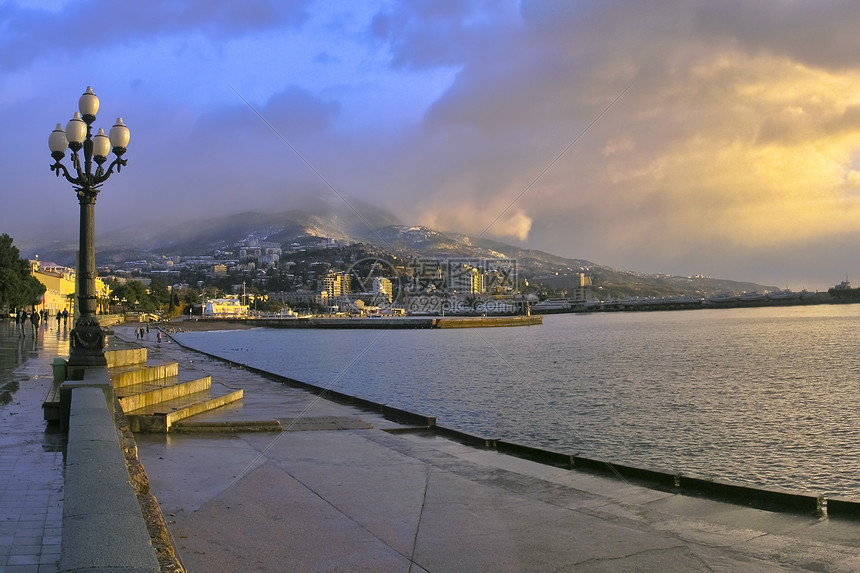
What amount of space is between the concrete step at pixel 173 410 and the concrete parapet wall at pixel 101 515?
596cm

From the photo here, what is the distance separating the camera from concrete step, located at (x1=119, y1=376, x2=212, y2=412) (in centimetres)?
1162

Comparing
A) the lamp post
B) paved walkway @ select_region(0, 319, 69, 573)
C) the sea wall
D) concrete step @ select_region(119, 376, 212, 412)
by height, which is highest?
the lamp post

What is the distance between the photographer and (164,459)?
29.6ft

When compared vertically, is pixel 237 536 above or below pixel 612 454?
above

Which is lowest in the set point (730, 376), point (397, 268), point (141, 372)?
point (730, 376)

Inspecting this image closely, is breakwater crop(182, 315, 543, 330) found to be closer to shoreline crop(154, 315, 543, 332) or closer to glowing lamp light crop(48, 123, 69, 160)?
shoreline crop(154, 315, 543, 332)

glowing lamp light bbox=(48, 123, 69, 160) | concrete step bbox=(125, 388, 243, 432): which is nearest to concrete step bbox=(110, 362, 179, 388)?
concrete step bbox=(125, 388, 243, 432)

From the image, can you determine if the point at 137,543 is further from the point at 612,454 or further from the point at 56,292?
the point at 56,292

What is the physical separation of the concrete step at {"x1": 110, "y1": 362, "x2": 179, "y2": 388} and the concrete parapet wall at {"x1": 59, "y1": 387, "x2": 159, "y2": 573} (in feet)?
27.9

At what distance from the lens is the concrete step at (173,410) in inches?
430

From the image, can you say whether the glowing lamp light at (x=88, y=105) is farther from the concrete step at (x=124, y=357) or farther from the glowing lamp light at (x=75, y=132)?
the concrete step at (x=124, y=357)

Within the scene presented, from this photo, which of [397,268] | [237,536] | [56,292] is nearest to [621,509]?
[237,536]

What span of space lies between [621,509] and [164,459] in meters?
5.92

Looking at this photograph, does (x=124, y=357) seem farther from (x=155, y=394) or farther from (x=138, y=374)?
(x=155, y=394)
